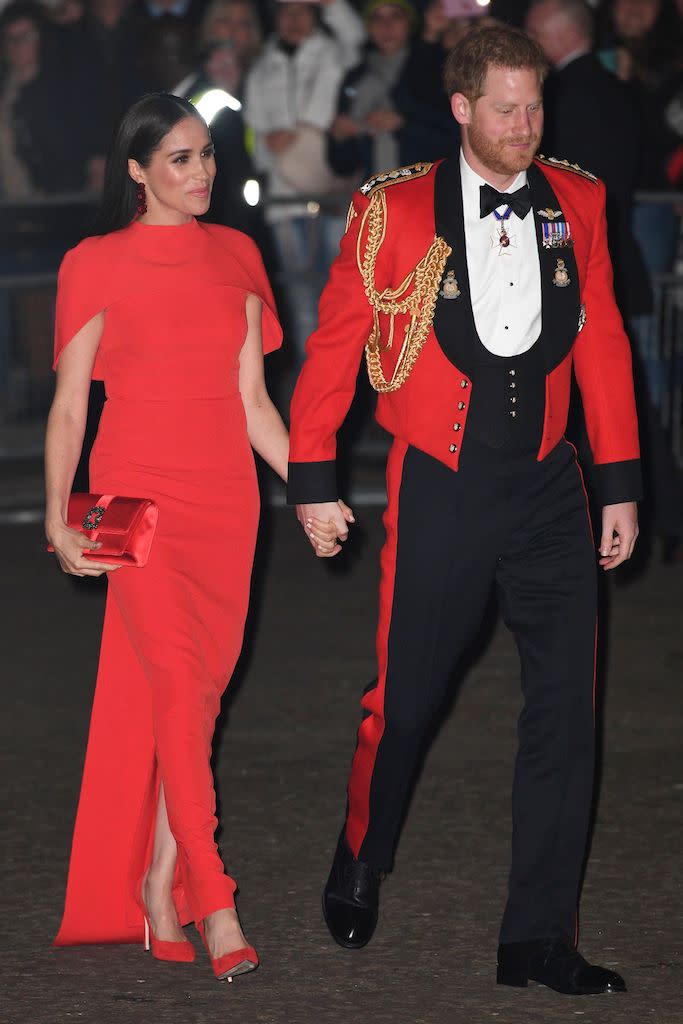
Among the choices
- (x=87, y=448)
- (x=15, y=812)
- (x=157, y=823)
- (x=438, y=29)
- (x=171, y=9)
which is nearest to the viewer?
(x=157, y=823)

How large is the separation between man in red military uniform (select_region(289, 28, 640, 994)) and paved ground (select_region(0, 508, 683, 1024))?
0.30 metres

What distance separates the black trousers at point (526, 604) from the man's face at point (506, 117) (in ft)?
2.08

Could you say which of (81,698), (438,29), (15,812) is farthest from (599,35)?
(15,812)

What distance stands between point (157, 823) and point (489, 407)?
130 cm

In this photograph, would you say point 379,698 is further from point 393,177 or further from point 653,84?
point 653,84

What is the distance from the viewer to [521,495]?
4625 millimetres

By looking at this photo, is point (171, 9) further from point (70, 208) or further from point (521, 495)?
point (521, 495)

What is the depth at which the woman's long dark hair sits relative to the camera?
4.86m

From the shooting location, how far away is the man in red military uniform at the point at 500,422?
4.57m

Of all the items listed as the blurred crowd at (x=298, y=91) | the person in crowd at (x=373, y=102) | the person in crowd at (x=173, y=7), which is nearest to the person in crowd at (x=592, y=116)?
the blurred crowd at (x=298, y=91)

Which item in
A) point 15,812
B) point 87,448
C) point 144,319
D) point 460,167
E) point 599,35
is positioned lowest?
point 15,812

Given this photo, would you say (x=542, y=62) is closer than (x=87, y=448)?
Yes

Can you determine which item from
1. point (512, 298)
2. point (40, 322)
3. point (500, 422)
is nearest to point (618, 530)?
point (500, 422)

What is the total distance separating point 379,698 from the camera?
4.79 metres
